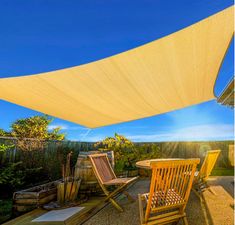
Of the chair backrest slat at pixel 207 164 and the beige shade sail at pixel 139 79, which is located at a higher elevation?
the beige shade sail at pixel 139 79

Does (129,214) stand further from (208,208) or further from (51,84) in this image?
(51,84)

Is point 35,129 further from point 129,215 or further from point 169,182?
point 169,182

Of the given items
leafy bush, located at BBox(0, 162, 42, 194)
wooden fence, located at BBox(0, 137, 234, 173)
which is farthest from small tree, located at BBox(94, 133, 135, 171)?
leafy bush, located at BBox(0, 162, 42, 194)

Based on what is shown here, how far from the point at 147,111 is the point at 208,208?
3.41 m

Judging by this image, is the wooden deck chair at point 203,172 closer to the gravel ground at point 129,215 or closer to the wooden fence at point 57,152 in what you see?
the gravel ground at point 129,215

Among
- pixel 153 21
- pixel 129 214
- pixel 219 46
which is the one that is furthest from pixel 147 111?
pixel 129 214

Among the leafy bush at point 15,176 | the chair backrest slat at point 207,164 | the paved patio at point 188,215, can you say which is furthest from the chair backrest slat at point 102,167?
the chair backrest slat at point 207,164

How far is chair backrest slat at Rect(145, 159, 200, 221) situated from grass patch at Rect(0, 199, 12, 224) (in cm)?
204

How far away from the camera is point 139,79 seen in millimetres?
4141

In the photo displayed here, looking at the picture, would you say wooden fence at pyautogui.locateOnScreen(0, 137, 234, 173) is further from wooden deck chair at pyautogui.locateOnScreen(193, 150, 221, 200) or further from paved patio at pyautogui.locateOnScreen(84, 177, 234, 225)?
wooden deck chair at pyautogui.locateOnScreen(193, 150, 221, 200)

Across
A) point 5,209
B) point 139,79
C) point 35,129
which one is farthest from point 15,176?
point 35,129

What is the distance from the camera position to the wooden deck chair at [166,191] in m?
2.23

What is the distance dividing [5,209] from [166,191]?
8.20 ft

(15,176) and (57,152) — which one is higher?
(57,152)
